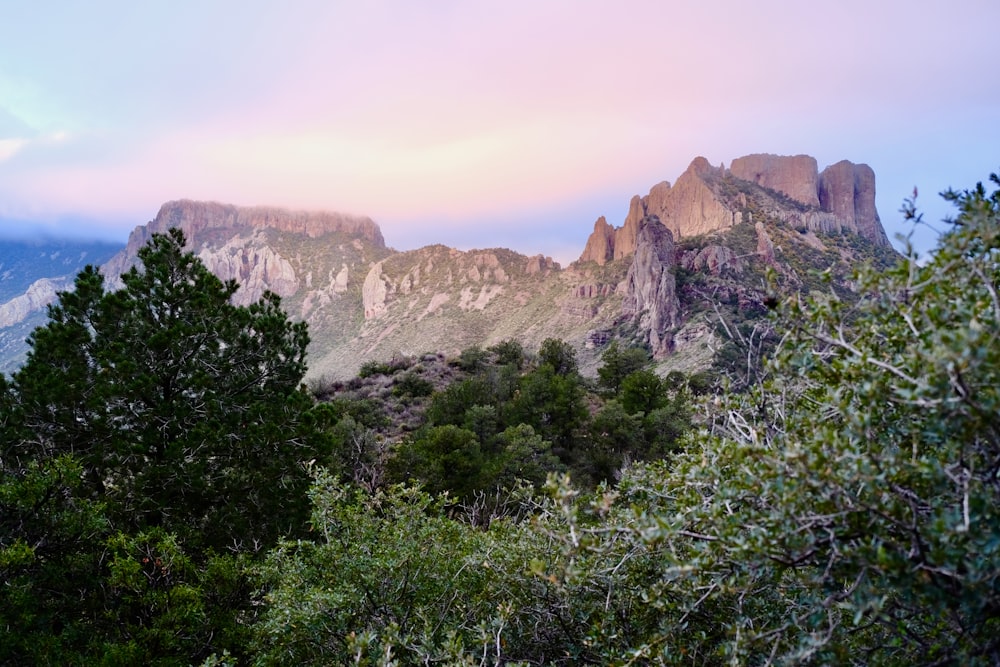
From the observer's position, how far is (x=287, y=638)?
523 cm

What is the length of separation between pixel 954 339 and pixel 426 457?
708 inches

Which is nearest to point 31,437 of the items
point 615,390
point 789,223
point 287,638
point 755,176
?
point 287,638

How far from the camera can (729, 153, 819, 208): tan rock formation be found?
138 meters

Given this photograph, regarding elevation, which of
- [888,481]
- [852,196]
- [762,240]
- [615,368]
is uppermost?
[852,196]

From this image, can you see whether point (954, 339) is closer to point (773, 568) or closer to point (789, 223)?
point (773, 568)

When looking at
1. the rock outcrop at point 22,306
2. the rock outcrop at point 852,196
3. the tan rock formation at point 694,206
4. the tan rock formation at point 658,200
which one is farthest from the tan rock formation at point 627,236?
the rock outcrop at point 22,306

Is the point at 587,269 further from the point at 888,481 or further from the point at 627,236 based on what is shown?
the point at 888,481

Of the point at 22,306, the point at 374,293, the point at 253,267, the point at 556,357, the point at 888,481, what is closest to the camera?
the point at 888,481

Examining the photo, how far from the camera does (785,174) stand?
141 metres

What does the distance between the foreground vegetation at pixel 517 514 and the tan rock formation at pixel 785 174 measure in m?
156

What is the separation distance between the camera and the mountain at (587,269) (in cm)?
8394

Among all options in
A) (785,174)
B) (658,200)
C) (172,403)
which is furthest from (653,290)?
(785,174)

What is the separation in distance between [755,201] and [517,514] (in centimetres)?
13448

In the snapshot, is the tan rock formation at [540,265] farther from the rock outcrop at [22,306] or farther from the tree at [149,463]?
the rock outcrop at [22,306]
